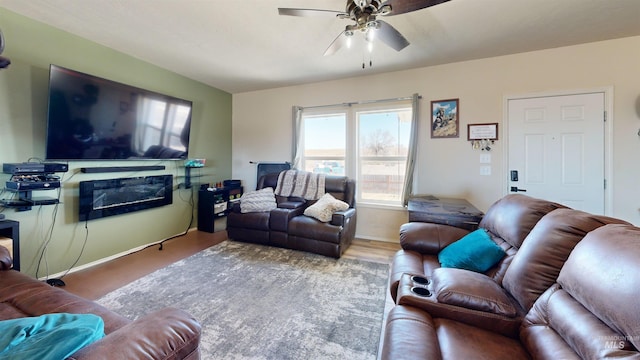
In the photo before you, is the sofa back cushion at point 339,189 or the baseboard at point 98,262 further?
Answer: the sofa back cushion at point 339,189

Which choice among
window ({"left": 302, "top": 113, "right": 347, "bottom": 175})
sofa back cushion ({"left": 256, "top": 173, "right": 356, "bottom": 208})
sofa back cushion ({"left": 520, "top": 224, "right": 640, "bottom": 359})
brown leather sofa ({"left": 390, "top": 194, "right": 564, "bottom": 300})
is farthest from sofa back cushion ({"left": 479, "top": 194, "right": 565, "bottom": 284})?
window ({"left": 302, "top": 113, "right": 347, "bottom": 175})

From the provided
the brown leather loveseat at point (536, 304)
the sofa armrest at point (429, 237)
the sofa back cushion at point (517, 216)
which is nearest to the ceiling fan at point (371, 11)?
the sofa back cushion at point (517, 216)

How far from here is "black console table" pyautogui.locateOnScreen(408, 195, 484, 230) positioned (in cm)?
241

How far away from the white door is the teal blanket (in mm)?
4057

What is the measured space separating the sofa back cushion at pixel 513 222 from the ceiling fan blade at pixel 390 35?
1567 mm

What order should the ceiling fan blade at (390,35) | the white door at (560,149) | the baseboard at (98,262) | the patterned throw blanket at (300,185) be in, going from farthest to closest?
the patterned throw blanket at (300,185) → the white door at (560,149) → the baseboard at (98,262) → the ceiling fan blade at (390,35)

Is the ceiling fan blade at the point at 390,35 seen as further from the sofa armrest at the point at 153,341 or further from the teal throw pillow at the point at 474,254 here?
the sofa armrest at the point at 153,341

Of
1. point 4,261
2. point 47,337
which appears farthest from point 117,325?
point 4,261

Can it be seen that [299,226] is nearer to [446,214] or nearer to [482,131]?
[446,214]

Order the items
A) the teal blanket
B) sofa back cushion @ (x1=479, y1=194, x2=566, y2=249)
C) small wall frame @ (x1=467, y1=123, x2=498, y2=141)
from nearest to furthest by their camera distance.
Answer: the teal blanket
sofa back cushion @ (x1=479, y1=194, x2=566, y2=249)
small wall frame @ (x1=467, y1=123, x2=498, y2=141)

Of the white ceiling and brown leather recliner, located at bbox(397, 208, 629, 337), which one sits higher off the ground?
the white ceiling

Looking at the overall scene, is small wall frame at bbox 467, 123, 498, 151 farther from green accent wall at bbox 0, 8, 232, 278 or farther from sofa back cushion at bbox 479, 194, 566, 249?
green accent wall at bbox 0, 8, 232, 278

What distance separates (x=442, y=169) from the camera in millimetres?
3605

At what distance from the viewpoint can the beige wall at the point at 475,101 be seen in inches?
109
